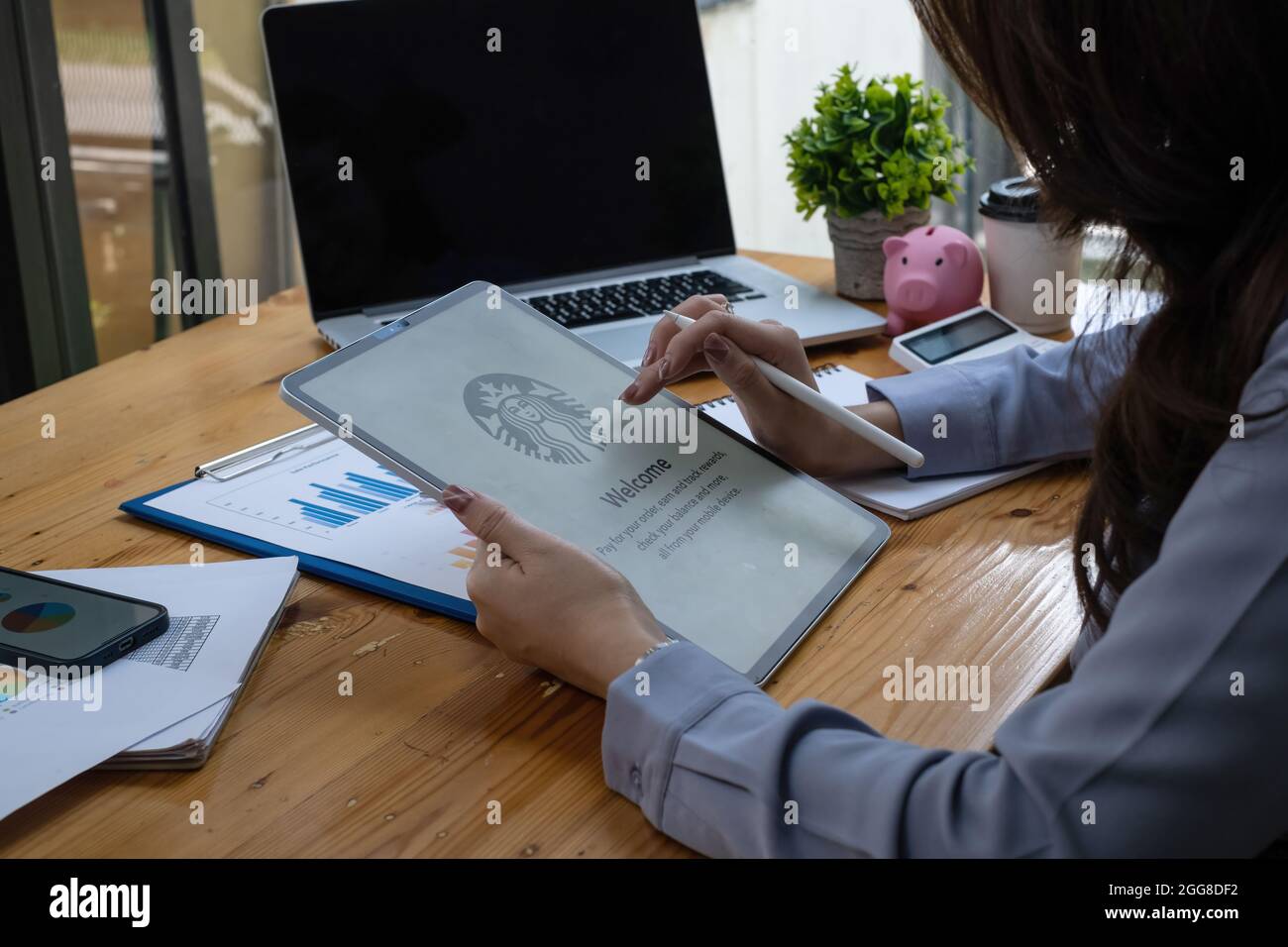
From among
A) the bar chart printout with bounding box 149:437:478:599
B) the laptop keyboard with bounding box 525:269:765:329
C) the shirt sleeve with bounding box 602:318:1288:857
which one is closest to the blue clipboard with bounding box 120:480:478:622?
the bar chart printout with bounding box 149:437:478:599

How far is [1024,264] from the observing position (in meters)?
1.22

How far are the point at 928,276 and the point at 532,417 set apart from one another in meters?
0.57

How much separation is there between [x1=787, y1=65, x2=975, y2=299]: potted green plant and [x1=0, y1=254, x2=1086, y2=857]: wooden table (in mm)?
439

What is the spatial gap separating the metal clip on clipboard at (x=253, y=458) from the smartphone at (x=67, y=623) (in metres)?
0.20

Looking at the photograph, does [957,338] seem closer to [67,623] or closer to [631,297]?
[631,297]

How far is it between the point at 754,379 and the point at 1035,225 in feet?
1.56

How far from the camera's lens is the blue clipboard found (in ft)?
2.47

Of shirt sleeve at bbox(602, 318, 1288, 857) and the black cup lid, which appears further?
the black cup lid

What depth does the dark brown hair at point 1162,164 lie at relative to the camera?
0.52 metres

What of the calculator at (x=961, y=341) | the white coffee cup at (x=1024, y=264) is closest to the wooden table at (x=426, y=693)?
the calculator at (x=961, y=341)

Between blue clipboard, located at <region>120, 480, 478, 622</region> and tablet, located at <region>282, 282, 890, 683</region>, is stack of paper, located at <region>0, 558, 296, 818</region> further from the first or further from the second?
tablet, located at <region>282, 282, 890, 683</region>

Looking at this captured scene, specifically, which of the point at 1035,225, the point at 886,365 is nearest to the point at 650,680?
the point at 886,365

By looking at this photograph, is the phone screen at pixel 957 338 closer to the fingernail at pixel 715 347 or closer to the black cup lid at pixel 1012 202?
the black cup lid at pixel 1012 202
